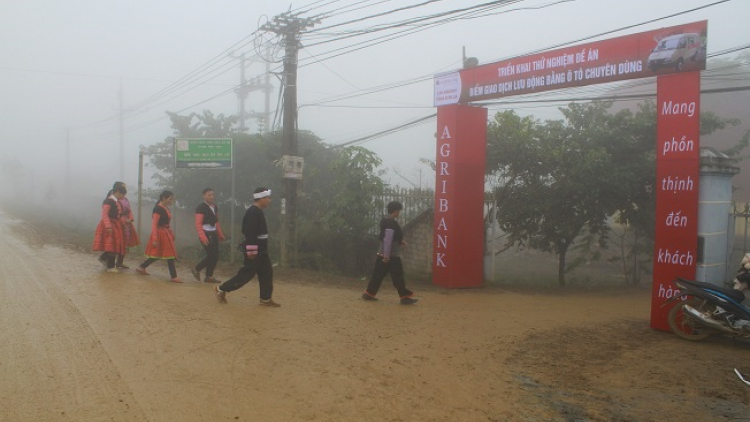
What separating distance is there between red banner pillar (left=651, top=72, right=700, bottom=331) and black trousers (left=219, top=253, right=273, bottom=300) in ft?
17.8

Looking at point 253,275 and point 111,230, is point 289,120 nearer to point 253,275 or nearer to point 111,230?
point 111,230

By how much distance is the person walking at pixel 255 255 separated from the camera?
8.09 meters

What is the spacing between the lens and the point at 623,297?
11695mm

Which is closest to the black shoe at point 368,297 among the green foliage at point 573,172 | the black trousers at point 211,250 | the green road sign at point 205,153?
the black trousers at point 211,250

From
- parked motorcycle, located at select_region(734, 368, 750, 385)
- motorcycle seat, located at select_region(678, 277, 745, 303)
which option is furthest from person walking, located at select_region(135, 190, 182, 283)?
parked motorcycle, located at select_region(734, 368, 750, 385)

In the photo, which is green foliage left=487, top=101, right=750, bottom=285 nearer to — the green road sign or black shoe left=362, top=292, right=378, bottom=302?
black shoe left=362, top=292, right=378, bottom=302

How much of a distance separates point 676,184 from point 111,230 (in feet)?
29.8

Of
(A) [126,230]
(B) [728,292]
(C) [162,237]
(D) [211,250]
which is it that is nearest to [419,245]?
(D) [211,250]

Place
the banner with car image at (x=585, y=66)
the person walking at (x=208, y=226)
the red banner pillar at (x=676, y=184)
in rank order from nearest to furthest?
the red banner pillar at (x=676, y=184)
the banner with car image at (x=585, y=66)
the person walking at (x=208, y=226)

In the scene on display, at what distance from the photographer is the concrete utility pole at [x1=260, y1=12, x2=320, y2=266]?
13766mm

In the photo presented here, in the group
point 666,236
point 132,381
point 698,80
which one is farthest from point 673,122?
point 132,381

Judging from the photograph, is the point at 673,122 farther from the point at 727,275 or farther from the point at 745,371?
the point at 745,371

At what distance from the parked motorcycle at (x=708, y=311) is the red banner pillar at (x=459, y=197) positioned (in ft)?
15.1

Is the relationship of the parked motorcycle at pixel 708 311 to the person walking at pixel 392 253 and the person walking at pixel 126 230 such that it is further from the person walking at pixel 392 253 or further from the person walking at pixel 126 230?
the person walking at pixel 126 230
